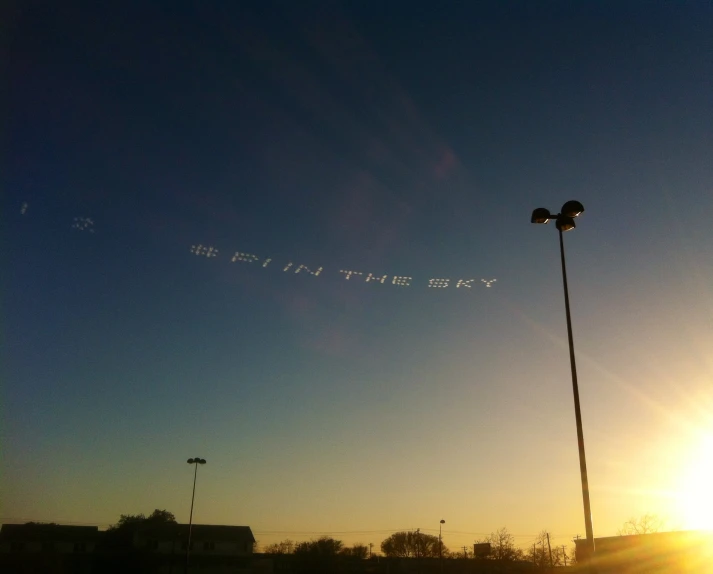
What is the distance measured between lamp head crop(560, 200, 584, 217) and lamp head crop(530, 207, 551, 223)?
1.99 ft

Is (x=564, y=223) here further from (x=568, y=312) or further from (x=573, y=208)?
(x=568, y=312)

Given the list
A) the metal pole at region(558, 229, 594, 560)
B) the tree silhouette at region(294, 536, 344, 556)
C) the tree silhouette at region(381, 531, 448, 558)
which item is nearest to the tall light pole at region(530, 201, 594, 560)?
the metal pole at region(558, 229, 594, 560)

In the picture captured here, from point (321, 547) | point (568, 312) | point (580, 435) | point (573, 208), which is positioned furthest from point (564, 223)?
point (321, 547)

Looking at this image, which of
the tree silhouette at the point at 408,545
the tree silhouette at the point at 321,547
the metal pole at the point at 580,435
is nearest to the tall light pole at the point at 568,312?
the metal pole at the point at 580,435

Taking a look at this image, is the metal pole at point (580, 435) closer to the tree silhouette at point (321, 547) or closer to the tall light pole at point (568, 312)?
the tall light pole at point (568, 312)

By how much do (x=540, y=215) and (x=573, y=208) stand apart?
1028mm

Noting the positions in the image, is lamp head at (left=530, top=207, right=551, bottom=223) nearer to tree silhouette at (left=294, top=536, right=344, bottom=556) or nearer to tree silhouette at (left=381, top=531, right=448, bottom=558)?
tree silhouette at (left=294, top=536, right=344, bottom=556)

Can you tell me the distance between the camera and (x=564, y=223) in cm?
1986

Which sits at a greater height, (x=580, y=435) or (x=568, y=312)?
(x=568, y=312)

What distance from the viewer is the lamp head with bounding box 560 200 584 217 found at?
64.1ft

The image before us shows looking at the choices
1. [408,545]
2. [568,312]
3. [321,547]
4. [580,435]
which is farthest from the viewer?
[408,545]

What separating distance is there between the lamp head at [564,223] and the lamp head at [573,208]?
0.15m

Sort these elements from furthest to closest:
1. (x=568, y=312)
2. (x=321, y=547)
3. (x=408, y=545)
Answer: (x=408, y=545), (x=321, y=547), (x=568, y=312)

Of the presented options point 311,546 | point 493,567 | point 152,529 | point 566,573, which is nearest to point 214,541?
point 152,529
